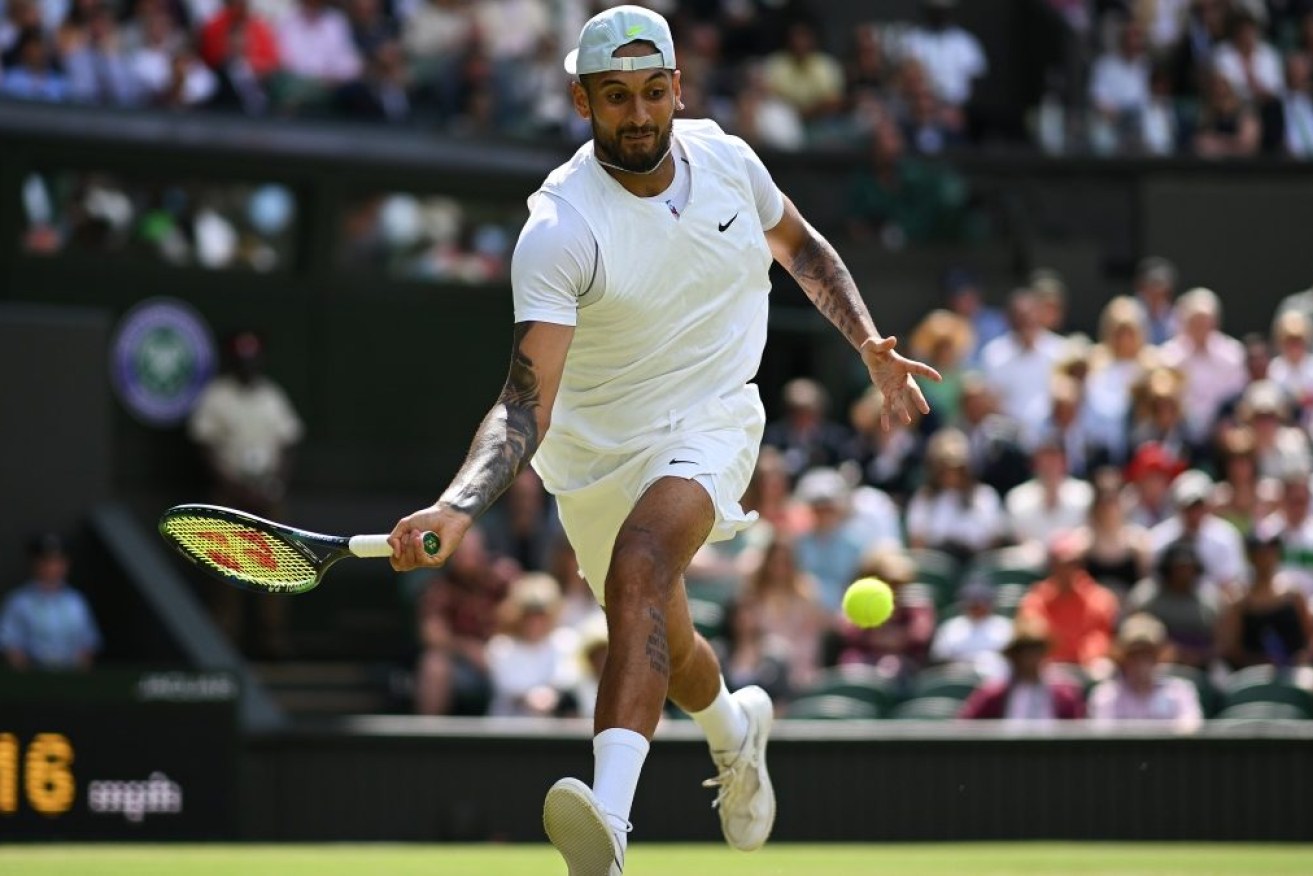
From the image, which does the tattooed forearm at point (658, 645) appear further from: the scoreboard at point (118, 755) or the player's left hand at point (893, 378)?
the scoreboard at point (118, 755)

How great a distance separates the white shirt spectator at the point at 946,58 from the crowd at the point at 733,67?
19 millimetres

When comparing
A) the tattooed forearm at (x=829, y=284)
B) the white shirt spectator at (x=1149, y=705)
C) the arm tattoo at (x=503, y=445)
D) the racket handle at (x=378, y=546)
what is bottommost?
the white shirt spectator at (x=1149, y=705)

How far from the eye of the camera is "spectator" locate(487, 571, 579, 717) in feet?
38.7

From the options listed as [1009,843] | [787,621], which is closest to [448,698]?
[787,621]

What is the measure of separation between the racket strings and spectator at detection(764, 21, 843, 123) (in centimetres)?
1205

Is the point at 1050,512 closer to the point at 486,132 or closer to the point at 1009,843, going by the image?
the point at 1009,843

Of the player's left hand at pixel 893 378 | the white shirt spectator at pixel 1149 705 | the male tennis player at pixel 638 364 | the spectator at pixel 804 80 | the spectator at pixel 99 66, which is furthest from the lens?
the spectator at pixel 804 80

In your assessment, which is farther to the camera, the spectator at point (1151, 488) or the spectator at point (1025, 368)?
the spectator at point (1025, 368)

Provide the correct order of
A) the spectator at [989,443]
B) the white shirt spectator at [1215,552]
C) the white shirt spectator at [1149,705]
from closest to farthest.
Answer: the white shirt spectator at [1149,705] → the white shirt spectator at [1215,552] → the spectator at [989,443]

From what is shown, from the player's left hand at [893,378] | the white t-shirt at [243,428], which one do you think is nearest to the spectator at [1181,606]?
the white t-shirt at [243,428]

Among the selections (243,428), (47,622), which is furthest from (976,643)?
(243,428)

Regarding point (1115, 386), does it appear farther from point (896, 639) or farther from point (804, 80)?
point (804, 80)

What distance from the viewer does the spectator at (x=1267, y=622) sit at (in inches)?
460

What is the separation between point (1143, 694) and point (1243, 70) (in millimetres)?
8723
